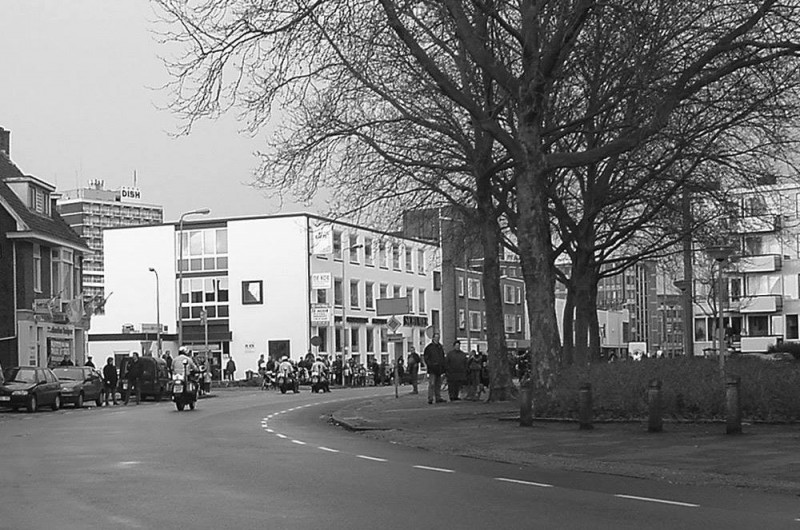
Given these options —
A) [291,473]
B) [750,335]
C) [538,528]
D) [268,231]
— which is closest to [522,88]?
[291,473]

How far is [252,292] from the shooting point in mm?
83250

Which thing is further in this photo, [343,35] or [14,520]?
[343,35]

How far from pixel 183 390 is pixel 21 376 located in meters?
6.98

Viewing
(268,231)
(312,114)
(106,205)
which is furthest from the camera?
Result: (106,205)

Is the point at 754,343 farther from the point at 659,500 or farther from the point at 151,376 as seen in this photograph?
the point at 659,500

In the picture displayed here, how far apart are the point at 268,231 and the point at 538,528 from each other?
73.5 metres

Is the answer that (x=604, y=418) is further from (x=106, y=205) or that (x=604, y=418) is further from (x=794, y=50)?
(x=106, y=205)

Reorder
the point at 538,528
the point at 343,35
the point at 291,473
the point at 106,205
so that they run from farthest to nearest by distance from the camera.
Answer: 1. the point at 106,205
2. the point at 343,35
3. the point at 291,473
4. the point at 538,528

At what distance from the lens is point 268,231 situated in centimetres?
8319

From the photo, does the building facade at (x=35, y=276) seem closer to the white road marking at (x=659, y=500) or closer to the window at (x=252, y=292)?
the window at (x=252, y=292)

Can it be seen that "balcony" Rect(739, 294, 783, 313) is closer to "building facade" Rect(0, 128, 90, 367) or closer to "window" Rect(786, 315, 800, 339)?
"window" Rect(786, 315, 800, 339)

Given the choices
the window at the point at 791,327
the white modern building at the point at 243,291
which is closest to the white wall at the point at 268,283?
the white modern building at the point at 243,291

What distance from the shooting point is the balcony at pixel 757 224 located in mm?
36081

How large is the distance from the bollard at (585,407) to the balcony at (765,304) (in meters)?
72.4
